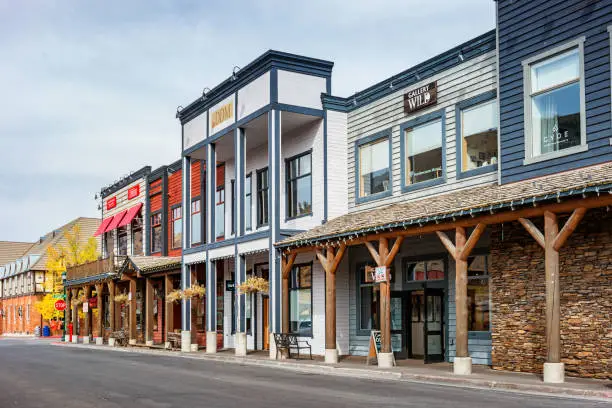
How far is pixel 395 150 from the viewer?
23328 millimetres

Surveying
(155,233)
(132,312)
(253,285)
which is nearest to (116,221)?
→ (155,233)

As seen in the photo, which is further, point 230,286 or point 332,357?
point 230,286

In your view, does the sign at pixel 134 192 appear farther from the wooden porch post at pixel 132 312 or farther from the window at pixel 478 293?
the window at pixel 478 293

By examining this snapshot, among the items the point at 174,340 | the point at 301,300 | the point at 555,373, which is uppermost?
the point at 301,300

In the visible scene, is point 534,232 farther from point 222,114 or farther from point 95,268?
point 95,268

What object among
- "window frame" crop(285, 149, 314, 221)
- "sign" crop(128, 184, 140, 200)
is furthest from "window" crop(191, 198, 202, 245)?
"window frame" crop(285, 149, 314, 221)

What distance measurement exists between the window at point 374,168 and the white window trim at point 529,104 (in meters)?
6.20

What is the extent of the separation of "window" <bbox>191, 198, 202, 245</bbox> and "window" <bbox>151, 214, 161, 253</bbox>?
4.40 meters

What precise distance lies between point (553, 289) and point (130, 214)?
3078 centimetres

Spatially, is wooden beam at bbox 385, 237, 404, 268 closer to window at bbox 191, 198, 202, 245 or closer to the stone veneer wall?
the stone veneer wall

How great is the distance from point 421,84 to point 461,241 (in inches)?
258

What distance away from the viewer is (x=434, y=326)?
21.6 meters

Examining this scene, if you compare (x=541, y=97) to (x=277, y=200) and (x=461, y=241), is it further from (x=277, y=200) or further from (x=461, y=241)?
(x=277, y=200)

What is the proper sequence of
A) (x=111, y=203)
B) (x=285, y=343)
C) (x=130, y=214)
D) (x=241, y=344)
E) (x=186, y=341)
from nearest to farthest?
1. (x=285, y=343)
2. (x=241, y=344)
3. (x=186, y=341)
4. (x=130, y=214)
5. (x=111, y=203)
